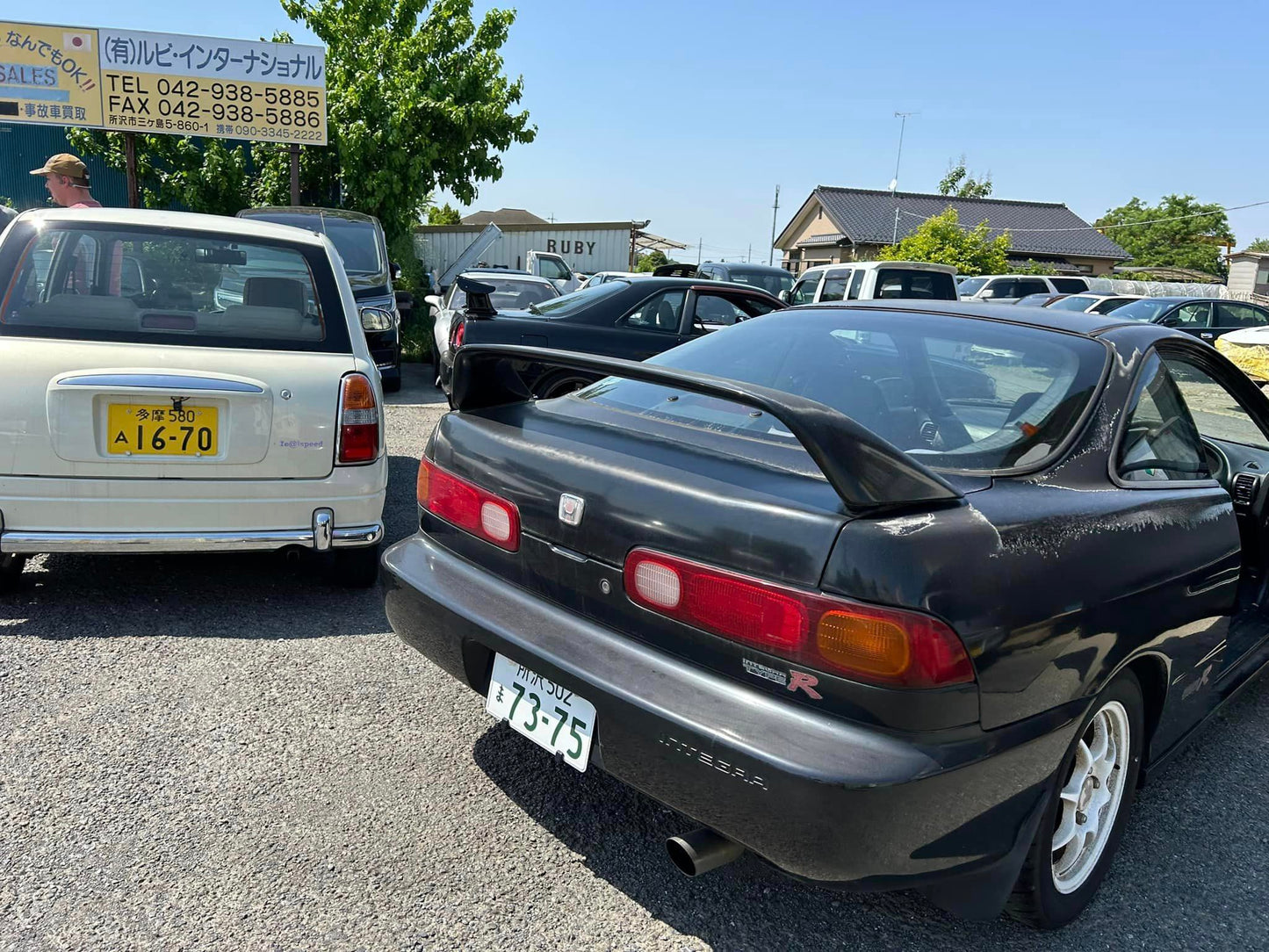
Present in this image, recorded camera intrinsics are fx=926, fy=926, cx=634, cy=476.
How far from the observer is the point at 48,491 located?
335cm

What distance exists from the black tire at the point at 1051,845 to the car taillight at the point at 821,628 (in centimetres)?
52

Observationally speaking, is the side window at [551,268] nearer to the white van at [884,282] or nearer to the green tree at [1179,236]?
the white van at [884,282]

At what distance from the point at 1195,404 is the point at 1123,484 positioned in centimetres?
→ 184

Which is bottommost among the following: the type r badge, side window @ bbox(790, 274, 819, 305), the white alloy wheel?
the white alloy wheel

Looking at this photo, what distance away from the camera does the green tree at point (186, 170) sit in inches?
648

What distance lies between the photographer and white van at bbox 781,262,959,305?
13.9 m

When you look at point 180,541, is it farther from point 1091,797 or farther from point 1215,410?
point 1215,410

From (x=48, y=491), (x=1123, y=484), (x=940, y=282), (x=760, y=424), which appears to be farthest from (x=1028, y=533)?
(x=940, y=282)

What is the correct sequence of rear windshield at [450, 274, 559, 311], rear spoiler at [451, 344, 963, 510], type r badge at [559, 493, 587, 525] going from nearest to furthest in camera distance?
rear spoiler at [451, 344, 963, 510], type r badge at [559, 493, 587, 525], rear windshield at [450, 274, 559, 311]

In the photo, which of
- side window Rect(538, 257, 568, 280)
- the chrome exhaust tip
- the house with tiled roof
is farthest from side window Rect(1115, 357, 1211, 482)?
the house with tiled roof

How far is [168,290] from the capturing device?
374cm

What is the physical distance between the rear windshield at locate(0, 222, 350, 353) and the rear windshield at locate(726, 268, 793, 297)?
40.4ft

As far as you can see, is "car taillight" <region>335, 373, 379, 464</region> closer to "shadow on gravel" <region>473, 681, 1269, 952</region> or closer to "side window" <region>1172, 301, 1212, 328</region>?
"shadow on gravel" <region>473, 681, 1269, 952</region>

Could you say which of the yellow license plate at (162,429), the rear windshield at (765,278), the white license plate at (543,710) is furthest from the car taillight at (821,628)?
the rear windshield at (765,278)
